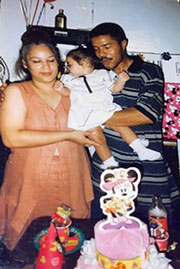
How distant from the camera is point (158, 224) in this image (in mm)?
1499

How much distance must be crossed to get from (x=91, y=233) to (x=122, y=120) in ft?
2.11

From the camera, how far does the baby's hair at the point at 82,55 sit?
1665mm

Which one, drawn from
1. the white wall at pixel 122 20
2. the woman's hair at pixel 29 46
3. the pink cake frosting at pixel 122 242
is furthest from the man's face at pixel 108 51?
the pink cake frosting at pixel 122 242

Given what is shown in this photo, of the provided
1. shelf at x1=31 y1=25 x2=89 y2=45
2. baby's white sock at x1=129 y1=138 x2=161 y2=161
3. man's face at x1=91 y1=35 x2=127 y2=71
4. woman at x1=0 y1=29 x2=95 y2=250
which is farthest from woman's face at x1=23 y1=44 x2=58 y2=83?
baby's white sock at x1=129 y1=138 x2=161 y2=161

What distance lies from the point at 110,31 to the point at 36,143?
31.1 inches

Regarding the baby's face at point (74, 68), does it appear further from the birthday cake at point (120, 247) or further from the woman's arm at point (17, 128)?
the birthday cake at point (120, 247)

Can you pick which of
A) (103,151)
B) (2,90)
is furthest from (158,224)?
(2,90)

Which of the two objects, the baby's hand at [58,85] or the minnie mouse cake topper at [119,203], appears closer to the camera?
the minnie mouse cake topper at [119,203]

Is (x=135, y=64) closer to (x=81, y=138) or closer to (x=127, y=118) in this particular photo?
(x=127, y=118)

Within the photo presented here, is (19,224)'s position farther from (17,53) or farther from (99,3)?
(99,3)

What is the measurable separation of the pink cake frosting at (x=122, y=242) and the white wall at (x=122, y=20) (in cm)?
101

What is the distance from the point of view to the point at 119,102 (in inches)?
68.3

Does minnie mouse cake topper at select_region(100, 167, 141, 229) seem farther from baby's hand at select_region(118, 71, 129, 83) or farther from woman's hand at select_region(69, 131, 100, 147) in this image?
baby's hand at select_region(118, 71, 129, 83)

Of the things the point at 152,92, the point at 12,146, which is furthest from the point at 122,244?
the point at 152,92
